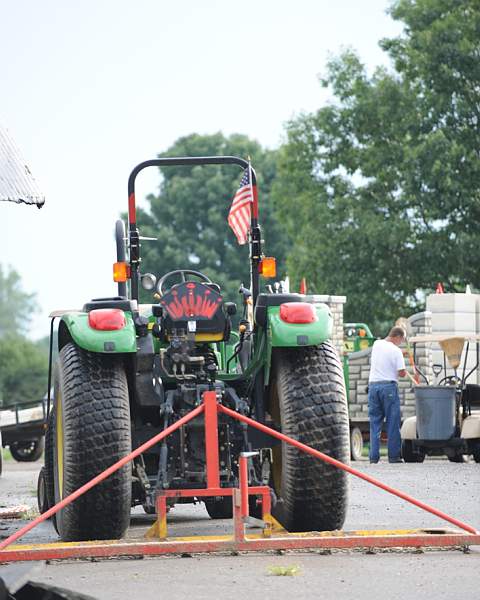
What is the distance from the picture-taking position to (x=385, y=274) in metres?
45.6

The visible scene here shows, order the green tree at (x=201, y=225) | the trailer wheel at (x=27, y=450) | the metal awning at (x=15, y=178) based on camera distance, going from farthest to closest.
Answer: the green tree at (x=201, y=225) < the trailer wheel at (x=27, y=450) < the metal awning at (x=15, y=178)

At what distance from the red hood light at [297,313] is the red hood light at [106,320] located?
0.95 metres

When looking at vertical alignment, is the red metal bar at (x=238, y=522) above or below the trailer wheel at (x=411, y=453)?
above

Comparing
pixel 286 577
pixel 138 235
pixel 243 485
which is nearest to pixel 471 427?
pixel 138 235

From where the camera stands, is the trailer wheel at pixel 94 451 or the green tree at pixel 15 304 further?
the green tree at pixel 15 304

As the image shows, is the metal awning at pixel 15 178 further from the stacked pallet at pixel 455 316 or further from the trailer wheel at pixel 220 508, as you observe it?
the stacked pallet at pixel 455 316

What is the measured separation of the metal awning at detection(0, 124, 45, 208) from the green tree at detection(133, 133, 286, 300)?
53.0 metres

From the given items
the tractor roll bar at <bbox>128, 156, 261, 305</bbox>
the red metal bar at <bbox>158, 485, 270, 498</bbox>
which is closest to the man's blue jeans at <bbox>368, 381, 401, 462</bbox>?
the tractor roll bar at <bbox>128, 156, 261, 305</bbox>

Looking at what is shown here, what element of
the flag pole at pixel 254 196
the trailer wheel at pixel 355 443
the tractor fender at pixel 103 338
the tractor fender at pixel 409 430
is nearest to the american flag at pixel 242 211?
the flag pole at pixel 254 196

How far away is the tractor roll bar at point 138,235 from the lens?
10.6 metres

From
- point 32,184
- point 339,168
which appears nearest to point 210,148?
point 339,168

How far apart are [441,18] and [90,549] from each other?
129 ft

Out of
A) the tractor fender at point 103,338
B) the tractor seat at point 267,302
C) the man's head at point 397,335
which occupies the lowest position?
the tractor fender at point 103,338

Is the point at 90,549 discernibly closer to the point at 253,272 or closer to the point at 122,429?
the point at 122,429
